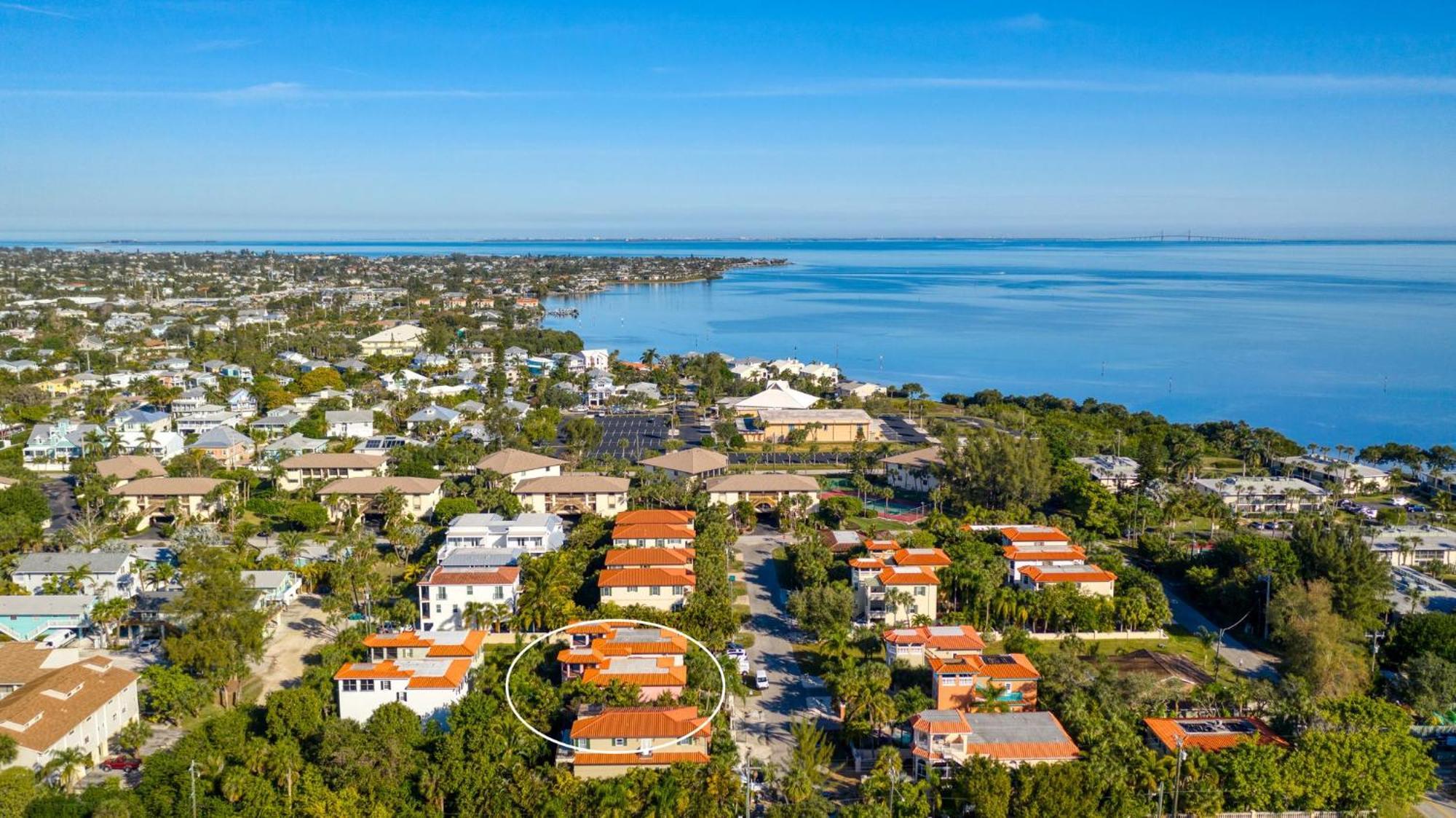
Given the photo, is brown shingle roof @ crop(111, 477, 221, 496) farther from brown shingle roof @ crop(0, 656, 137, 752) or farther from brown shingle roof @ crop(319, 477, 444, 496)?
brown shingle roof @ crop(0, 656, 137, 752)

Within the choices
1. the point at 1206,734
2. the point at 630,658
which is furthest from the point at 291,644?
the point at 1206,734

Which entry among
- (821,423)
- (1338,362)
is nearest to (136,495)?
(821,423)

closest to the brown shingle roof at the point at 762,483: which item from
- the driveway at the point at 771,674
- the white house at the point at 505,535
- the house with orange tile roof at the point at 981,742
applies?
the driveway at the point at 771,674

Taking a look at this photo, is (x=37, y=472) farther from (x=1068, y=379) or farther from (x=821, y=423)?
(x=1068, y=379)

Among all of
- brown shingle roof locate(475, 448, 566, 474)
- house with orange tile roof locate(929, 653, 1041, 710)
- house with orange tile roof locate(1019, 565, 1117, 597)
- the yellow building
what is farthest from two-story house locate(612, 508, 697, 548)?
the yellow building

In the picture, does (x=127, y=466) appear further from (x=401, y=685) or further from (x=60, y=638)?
(x=401, y=685)

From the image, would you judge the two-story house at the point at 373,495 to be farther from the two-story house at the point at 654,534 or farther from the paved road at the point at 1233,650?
the paved road at the point at 1233,650
